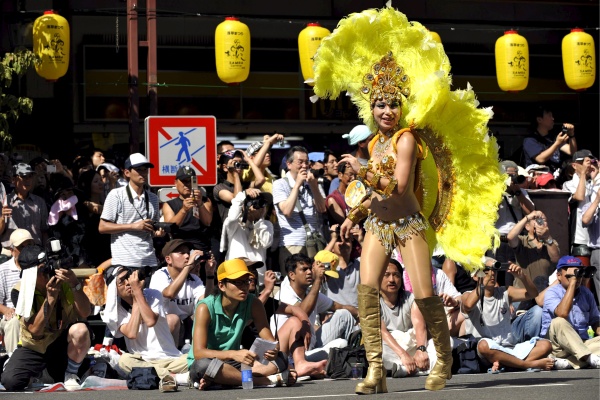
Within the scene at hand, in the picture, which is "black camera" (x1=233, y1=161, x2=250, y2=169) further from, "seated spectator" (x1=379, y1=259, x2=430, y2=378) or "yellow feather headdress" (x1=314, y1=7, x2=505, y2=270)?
"yellow feather headdress" (x1=314, y1=7, x2=505, y2=270)

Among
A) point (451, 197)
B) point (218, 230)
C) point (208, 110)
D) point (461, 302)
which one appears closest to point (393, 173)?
point (451, 197)

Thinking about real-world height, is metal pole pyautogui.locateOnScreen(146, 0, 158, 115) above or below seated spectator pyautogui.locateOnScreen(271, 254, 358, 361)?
above

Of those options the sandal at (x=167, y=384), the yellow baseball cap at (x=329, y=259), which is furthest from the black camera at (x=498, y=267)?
the sandal at (x=167, y=384)

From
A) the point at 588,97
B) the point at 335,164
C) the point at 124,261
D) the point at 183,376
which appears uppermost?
the point at 588,97

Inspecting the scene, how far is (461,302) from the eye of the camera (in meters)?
11.4

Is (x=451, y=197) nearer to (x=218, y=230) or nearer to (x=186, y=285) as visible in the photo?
(x=186, y=285)

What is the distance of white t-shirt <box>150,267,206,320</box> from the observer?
11.0 metres

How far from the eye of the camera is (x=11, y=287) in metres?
10.8

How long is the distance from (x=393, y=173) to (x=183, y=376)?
104 inches

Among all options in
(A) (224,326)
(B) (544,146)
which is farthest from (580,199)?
(A) (224,326)

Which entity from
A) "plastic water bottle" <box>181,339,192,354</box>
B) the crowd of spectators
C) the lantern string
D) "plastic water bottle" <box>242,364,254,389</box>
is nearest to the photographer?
the crowd of spectators

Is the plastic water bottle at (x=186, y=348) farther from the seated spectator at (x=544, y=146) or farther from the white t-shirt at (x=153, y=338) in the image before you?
the seated spectator at (x=544, y=146)

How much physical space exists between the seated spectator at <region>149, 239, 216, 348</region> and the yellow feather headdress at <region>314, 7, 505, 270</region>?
2.65m

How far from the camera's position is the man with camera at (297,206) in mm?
12148
